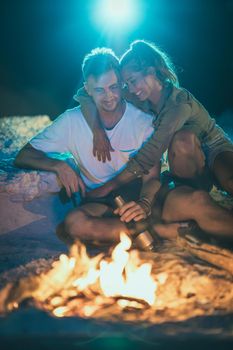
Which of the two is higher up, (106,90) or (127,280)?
(106,90)

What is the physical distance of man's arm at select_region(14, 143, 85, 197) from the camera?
381 centimetres

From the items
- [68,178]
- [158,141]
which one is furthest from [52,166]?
[158,141]

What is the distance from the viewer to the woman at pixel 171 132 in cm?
377

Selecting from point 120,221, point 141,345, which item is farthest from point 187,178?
point 141,345

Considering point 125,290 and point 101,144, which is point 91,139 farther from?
point 125,290

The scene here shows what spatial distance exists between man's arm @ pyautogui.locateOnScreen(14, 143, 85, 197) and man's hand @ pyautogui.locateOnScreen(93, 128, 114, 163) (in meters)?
0.31

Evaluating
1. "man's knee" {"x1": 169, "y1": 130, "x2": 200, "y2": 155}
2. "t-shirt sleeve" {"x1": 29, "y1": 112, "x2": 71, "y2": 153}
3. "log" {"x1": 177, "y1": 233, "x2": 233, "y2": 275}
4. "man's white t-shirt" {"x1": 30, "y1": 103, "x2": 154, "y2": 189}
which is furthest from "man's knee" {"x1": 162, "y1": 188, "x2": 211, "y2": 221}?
"t-shirt sleeve" {"x1": 29, "y1": 112, "x2": 71, "y2": 153}

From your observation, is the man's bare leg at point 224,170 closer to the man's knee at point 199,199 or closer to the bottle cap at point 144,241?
the man's knee at point 199,199

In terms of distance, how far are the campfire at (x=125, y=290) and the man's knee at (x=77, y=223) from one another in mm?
486

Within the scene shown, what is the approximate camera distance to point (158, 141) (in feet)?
12.2

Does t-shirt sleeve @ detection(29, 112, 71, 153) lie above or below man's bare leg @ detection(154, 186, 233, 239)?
above

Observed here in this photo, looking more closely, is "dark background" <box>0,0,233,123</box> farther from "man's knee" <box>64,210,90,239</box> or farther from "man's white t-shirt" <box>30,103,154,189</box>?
"man's knee" <box>64,210,90,239</box>

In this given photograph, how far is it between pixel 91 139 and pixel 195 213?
4.27 ft

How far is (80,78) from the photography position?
31.9 feet
